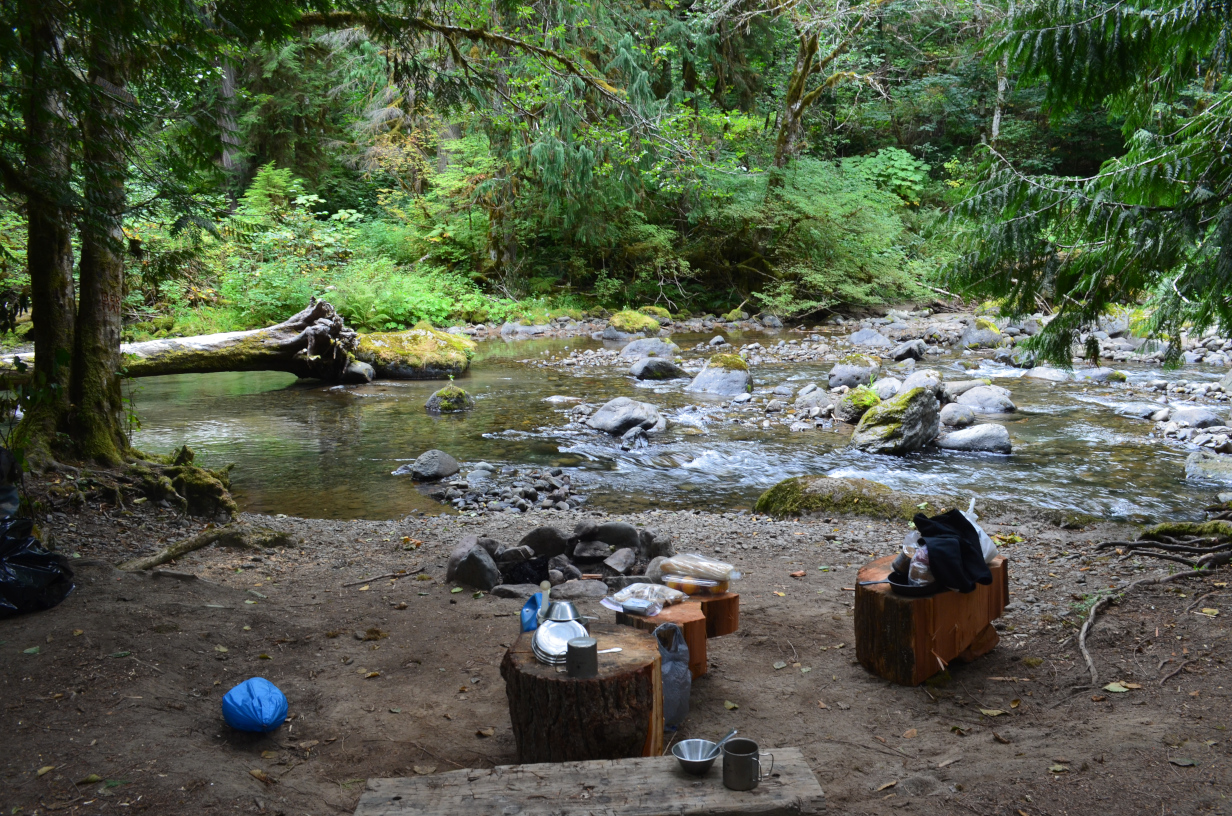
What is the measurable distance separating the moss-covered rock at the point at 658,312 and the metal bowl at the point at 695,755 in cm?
1928

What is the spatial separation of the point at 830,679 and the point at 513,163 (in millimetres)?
19095

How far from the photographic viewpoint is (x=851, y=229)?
835 inches

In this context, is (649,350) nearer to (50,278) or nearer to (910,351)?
(910,351)

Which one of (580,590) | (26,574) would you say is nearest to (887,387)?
(580,590)

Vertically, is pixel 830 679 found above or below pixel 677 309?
→ below

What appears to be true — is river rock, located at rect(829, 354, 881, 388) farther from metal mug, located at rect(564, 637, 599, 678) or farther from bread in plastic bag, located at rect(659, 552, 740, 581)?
metal mug, located at rect(564, 637, 599, 678)

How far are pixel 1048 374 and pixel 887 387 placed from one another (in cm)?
405

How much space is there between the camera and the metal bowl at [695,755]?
2305 millimetres

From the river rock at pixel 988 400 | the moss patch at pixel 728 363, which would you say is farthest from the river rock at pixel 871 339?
the river rock at pixel 988 400

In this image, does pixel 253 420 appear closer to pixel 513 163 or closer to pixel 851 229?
pixel 513 163

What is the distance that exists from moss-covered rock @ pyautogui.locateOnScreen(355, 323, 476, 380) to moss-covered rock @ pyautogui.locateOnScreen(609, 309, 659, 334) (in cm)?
563

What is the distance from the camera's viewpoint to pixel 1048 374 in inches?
538

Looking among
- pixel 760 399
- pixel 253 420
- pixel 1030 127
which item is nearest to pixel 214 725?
pixel 253 420

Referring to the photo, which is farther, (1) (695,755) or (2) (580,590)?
(2) (580,590)
